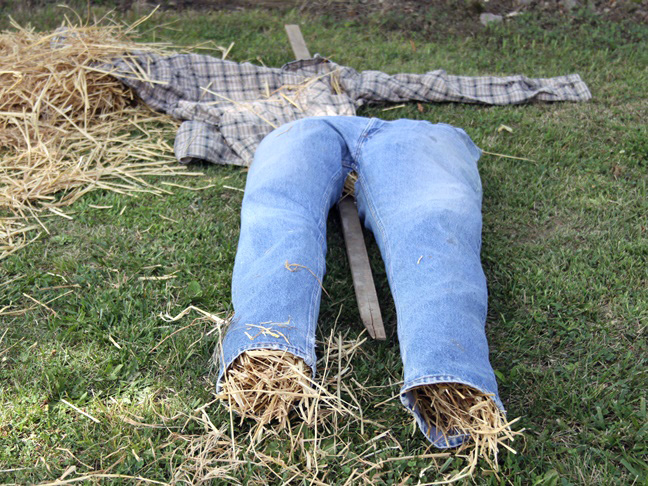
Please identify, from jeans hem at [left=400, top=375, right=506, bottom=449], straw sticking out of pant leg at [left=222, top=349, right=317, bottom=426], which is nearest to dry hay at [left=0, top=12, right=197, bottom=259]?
straw sticking out of pant leg at [left=222, top=349, right=317, bottom=426]

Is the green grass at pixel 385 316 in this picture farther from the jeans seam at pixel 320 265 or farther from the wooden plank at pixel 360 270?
the jeans seam at pixel 320 265

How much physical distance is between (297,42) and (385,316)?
3.09 metres

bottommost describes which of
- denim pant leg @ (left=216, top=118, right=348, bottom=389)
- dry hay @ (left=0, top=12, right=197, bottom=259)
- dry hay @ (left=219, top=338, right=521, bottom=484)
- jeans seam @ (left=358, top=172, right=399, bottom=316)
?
dry hay @ (left=0, top=12, right=197, bottom=259)

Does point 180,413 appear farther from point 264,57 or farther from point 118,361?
point 264,57

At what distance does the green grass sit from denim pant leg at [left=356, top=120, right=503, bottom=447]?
295mm

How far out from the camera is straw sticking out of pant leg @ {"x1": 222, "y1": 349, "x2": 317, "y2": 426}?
1.99 metres

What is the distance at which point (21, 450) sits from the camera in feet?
6.46

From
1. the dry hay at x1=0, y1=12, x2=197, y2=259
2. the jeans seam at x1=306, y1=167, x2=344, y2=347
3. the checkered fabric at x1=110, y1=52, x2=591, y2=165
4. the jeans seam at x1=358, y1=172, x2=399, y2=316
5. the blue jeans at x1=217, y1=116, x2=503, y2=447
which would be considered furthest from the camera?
the checkered fabric at x1=110, y1=52, x2=591, y2=165

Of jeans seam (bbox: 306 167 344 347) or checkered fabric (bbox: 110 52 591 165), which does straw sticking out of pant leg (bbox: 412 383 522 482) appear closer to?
jeans seam (bbox: 306 167 344 347)

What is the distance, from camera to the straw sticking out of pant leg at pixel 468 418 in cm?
189

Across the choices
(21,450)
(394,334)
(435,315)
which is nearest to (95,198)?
(21,450)

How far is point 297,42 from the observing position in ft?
16.1

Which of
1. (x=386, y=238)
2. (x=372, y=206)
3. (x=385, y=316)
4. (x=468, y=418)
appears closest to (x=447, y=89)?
(x=372, y=206)

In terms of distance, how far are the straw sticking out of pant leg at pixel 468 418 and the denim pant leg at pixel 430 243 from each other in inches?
1.5
